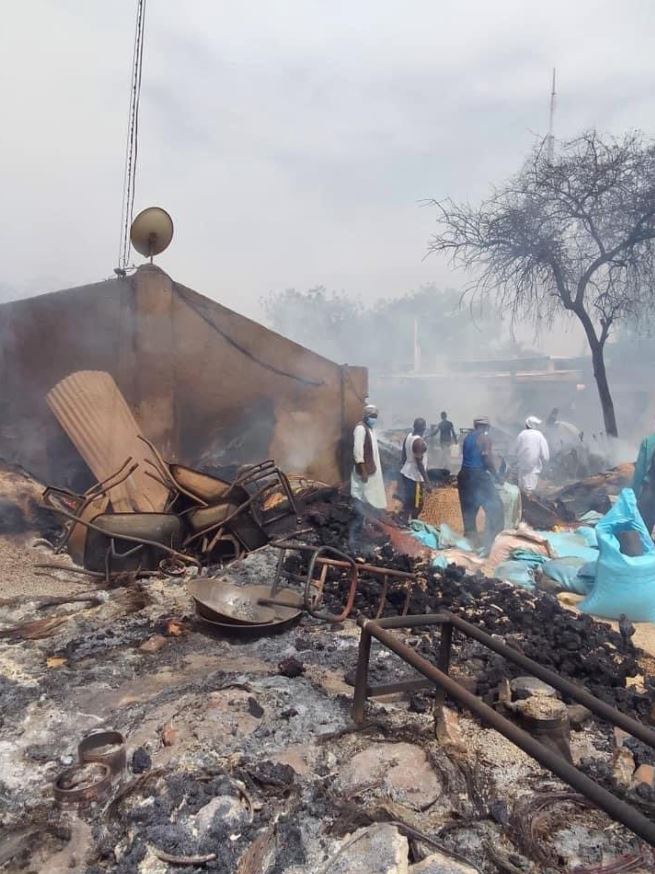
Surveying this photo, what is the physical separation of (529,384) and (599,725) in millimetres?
28334

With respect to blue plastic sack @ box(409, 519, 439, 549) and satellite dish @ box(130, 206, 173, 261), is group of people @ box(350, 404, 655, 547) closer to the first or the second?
blue plastic sack @ box(409, 519, 439, 549)

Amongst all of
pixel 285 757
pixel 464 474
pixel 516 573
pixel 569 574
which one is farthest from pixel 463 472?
pixel 285 757

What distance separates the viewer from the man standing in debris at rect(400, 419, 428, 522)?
8.79 m

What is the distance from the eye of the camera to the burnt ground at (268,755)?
2488mm

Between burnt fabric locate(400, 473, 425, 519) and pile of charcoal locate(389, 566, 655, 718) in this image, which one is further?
burnt fabric locate(400, 473, 425, 519)

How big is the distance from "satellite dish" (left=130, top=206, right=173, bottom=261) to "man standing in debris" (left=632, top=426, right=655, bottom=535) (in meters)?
6.98

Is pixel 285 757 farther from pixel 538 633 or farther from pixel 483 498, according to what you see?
pixel 483 498

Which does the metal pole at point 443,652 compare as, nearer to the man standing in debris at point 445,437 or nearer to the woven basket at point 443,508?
the woven basket at point 443,508

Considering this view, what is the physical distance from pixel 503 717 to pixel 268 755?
131 centimetres

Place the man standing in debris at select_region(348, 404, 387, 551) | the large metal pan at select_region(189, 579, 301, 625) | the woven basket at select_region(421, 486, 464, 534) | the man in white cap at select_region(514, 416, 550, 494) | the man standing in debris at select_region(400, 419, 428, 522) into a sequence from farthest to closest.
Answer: the man in white cap at select_region(514, 416, 550, 494), the woven basket at select_region(421, 486, 464, 534), the man standing in debris at select_region(400, 419, 428, 522), the man standing in debris at select_region(348, 404, 387, 551), the large metal pan at select_region(189, 579, 301, 625)

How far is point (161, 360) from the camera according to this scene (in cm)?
870

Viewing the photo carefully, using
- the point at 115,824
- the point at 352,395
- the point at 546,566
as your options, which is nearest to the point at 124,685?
the point at 115,824

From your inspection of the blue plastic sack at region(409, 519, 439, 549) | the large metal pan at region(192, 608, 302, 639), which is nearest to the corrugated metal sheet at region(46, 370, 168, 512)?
the large metal pan at region(192, 608, 302, 639)

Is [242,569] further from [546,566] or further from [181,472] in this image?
[546,566]
